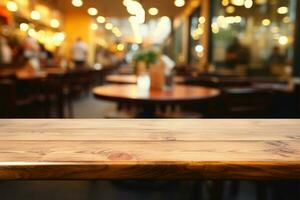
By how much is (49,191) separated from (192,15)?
9843 mm

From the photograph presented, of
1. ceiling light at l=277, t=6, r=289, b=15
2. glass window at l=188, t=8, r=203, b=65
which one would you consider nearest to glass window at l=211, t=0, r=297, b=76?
ceiling light at l=277, t=6, r=289, b=15

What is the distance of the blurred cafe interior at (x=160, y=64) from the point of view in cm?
252

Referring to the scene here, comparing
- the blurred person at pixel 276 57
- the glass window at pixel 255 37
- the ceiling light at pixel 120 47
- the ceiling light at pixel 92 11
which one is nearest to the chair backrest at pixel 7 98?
the ceiling light at pixel 92 11

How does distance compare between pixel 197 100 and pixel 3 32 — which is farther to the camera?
pixel 3 32

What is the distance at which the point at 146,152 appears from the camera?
800mm

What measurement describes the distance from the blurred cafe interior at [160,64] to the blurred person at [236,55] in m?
0.02

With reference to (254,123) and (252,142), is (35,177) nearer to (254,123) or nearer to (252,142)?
(252,142)

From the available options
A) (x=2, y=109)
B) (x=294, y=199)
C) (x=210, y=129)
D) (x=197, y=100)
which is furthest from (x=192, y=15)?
(x=210, y=129)

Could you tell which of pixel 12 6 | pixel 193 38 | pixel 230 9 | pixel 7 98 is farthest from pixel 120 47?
pixel 7 98

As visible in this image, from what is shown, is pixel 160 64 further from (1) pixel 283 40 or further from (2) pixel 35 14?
(2) pixel 35 14

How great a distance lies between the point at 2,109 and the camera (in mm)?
3934

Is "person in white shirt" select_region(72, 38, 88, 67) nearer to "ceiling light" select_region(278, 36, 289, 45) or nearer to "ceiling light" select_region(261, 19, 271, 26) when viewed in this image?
"ceiling light" select_region(261, 19, 271, 26)

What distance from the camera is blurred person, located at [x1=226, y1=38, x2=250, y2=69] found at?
707 cm

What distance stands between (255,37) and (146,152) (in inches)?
255
